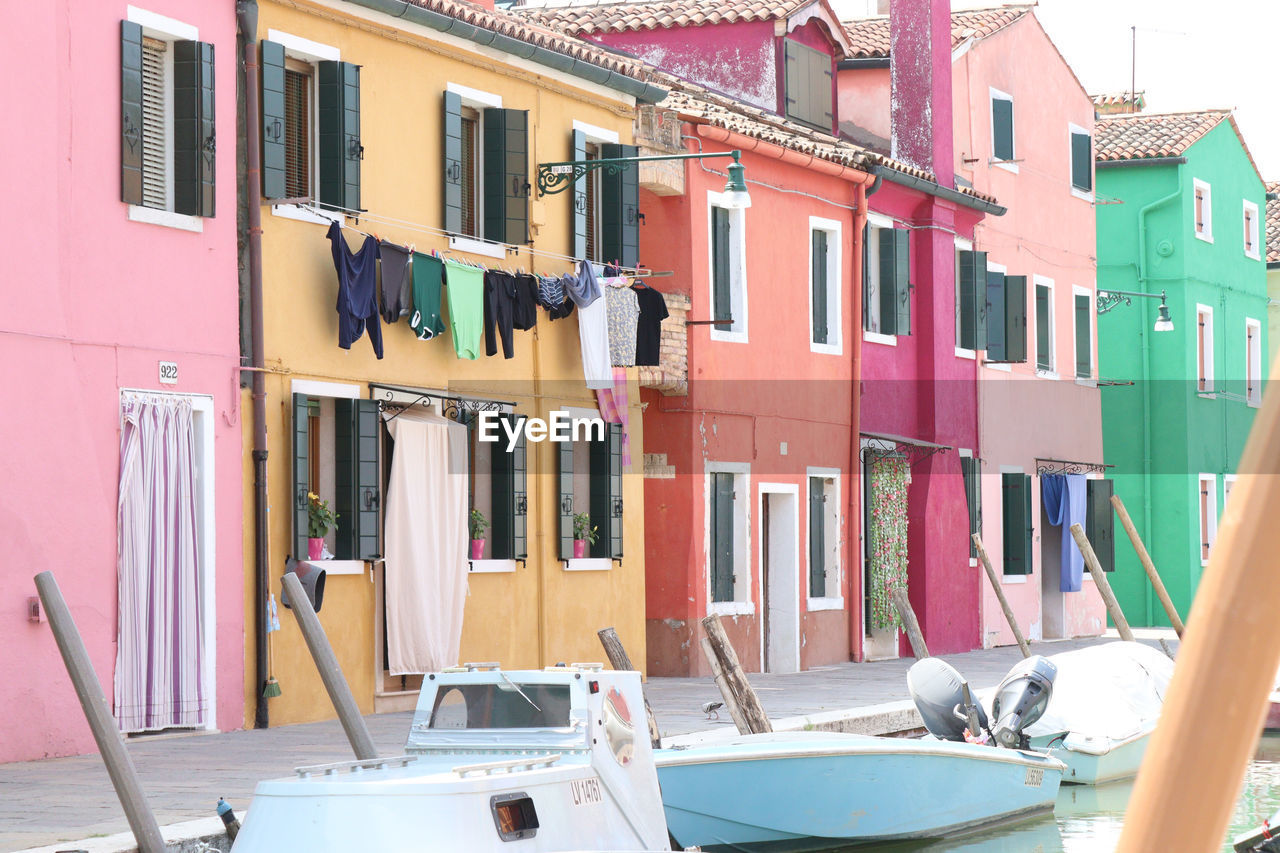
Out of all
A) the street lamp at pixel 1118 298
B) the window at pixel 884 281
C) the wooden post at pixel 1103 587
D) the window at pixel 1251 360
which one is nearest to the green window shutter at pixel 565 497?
Result: the window at pixel 884 281

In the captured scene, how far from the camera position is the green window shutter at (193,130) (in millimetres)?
14406

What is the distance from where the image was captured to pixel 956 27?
29453 millimetres

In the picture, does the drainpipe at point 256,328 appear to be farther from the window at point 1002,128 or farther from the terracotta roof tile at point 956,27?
the window at point 1002,128

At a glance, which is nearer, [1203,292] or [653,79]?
[653,79]

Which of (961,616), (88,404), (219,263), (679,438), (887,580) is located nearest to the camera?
(88,404)

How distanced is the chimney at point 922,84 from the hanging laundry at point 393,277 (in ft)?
40.1

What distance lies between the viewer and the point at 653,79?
22.8 metres

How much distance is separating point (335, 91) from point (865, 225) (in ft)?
35.5

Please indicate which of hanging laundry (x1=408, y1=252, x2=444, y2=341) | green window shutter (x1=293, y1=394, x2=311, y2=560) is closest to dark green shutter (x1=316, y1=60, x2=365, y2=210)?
hanging laundry (x1=408, y1=252, x2=444, y2=341)

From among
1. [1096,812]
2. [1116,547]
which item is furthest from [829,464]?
[1116,547]

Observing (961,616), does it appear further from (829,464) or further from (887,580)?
(829,464)

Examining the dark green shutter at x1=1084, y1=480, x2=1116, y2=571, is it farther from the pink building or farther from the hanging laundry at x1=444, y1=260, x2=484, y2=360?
the hanging laundry at x1=444, y1=260, x2=484, y2=360

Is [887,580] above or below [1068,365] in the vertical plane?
below

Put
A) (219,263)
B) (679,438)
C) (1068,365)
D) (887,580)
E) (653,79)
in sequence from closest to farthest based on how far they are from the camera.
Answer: (219,263) < (679,438) < (653,79) < (887,580) < (1068,365)
